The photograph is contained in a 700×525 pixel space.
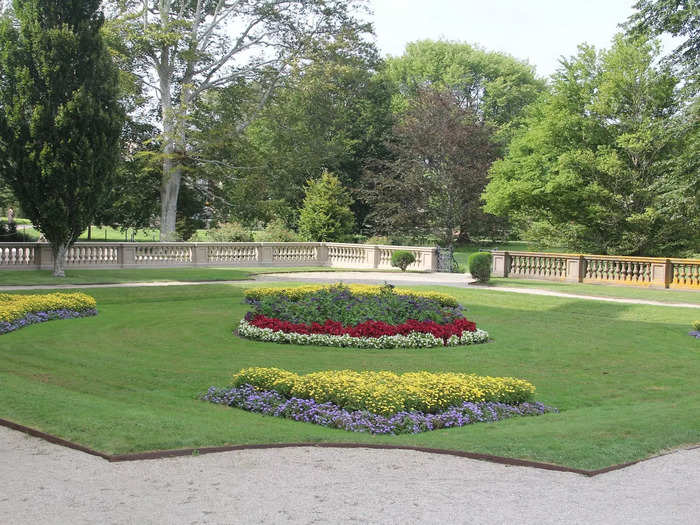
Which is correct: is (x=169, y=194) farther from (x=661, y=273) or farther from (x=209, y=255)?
(x=661, y=273)

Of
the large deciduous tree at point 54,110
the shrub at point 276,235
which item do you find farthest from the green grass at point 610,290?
the large deciduous tree at point 54,110

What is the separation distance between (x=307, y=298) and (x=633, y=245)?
98.8ft

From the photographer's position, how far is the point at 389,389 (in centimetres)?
928

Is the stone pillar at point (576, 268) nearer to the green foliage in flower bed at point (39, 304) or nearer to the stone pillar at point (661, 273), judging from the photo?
the stone pillar at point (661, 273)

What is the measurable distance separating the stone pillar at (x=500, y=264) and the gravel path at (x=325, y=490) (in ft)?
83.7

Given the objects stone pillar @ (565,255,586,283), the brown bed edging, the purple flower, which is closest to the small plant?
stone pillar @ (565,255,586,283)

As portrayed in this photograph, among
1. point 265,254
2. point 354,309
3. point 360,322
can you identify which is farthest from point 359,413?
point 265,254

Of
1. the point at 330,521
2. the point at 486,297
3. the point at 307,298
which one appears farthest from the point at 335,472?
the point at 486,297

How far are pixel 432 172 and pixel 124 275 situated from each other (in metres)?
33.4

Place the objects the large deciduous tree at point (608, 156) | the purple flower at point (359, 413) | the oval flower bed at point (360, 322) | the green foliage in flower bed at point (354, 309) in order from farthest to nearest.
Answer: the large deciduous tree at point (608, 156)
the green foliage in flower bed at point (354, 309)
the oval flower bed at point (360, 322)
the purple flower at point (359, 413)

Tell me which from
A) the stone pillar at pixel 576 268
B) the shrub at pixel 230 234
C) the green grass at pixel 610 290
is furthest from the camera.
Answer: the shrub at pixel 230 234

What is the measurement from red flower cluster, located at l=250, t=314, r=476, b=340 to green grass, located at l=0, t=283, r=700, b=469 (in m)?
0.81

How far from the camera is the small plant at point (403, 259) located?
34.9m

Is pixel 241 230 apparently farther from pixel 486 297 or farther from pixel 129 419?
pixel 129 419
